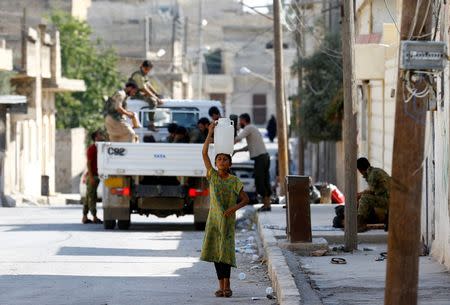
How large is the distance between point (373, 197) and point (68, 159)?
115 ft

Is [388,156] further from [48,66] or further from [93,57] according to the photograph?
[93,57]

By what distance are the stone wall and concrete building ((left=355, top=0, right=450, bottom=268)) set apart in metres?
20.9

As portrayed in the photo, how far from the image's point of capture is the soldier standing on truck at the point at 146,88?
23.7 meters

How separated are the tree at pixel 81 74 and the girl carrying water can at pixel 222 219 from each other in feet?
142

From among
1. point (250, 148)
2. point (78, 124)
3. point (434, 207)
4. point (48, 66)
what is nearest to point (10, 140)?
point (48, 66)

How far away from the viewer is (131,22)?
71750 millimetres

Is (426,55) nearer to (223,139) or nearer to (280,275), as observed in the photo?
(280,275)

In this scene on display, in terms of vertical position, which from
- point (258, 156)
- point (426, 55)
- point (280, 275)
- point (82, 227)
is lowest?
point (82, 227)

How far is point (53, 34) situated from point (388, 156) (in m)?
26.4

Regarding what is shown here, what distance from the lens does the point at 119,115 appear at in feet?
73.9

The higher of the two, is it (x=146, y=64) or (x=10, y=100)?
(x=146, y=64)

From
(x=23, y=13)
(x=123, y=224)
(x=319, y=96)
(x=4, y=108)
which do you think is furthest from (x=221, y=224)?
(x=23, y=13)

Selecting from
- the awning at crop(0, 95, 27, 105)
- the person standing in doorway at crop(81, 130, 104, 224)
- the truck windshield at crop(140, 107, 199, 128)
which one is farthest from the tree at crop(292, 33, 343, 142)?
the person standing in doorway at crop(81, 130, 104, 224)

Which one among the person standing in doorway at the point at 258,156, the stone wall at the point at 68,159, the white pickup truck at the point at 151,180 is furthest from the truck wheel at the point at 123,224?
the stone wall at the point at 68,159
